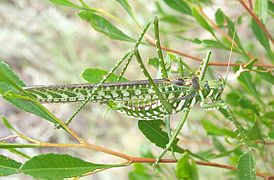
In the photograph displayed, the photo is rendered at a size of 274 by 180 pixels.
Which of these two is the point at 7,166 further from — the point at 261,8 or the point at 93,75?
→ the point at 261,8

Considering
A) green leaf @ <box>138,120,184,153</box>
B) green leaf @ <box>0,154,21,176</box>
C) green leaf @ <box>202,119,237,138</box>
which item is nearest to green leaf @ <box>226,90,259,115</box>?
green leaf @ <box>202,119,237,138</box>

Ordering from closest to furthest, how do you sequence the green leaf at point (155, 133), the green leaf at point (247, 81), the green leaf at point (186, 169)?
1. the green leaf at point (186, 169)
2. the green leaf at point (155, 133)
3. the green leaf at point (247, 81)

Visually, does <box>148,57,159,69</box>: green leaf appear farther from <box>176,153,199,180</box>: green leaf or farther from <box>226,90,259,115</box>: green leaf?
<box>176,153,199,180</box>: green leaf

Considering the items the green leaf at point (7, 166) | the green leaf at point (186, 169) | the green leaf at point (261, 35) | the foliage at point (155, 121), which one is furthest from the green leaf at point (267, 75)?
the green leaf at point (7, 166)

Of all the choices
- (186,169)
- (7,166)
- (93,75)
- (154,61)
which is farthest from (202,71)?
(7,166)

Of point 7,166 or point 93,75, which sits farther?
point 93,75

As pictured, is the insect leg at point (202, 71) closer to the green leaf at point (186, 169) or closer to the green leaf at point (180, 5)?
the green leaf at point (180, 5)
